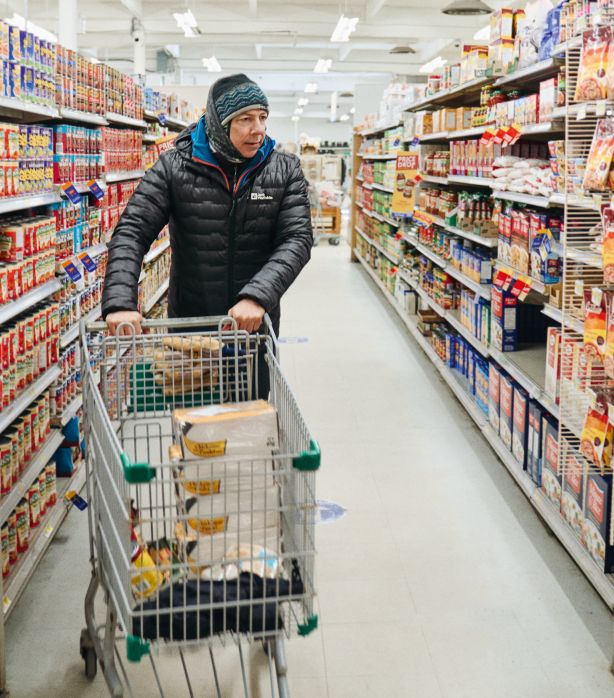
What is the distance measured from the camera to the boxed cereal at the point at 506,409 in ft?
14.6

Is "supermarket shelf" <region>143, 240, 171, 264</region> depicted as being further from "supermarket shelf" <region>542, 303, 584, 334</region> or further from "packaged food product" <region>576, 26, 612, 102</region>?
"packaged food product" <region>576, 26, 612, 102</region>

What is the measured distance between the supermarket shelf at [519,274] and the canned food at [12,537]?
2.38 metres

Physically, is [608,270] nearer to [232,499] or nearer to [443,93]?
[232,499]

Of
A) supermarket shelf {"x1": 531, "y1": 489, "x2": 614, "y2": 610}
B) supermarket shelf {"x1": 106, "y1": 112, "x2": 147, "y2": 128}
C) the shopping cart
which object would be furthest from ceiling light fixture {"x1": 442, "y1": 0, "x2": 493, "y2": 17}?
the shopping cart

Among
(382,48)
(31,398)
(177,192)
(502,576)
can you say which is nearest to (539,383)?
(502,576)

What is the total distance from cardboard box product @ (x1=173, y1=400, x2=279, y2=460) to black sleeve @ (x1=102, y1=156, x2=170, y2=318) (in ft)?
2.08

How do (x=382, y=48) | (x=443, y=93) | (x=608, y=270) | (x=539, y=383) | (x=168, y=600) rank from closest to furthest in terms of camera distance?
1. (x=168, y=600)
2. (x=608, y=270)
3. (x=539, y=383)
4. (x=443, y=93)
5. (x=382, y=48)

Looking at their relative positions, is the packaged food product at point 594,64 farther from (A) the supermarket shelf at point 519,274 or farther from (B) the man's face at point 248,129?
(B) the man's face at point 248,129

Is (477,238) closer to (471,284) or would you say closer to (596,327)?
(471,284)

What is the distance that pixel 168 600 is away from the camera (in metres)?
1.83

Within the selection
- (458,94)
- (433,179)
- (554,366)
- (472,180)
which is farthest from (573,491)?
(433,179)

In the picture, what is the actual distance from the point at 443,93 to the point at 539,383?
320 centimetres

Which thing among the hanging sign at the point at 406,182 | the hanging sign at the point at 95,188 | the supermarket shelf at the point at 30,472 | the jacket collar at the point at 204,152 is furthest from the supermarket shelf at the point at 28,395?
the hanging sign at the point at 406,182

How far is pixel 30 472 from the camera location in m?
3.36
